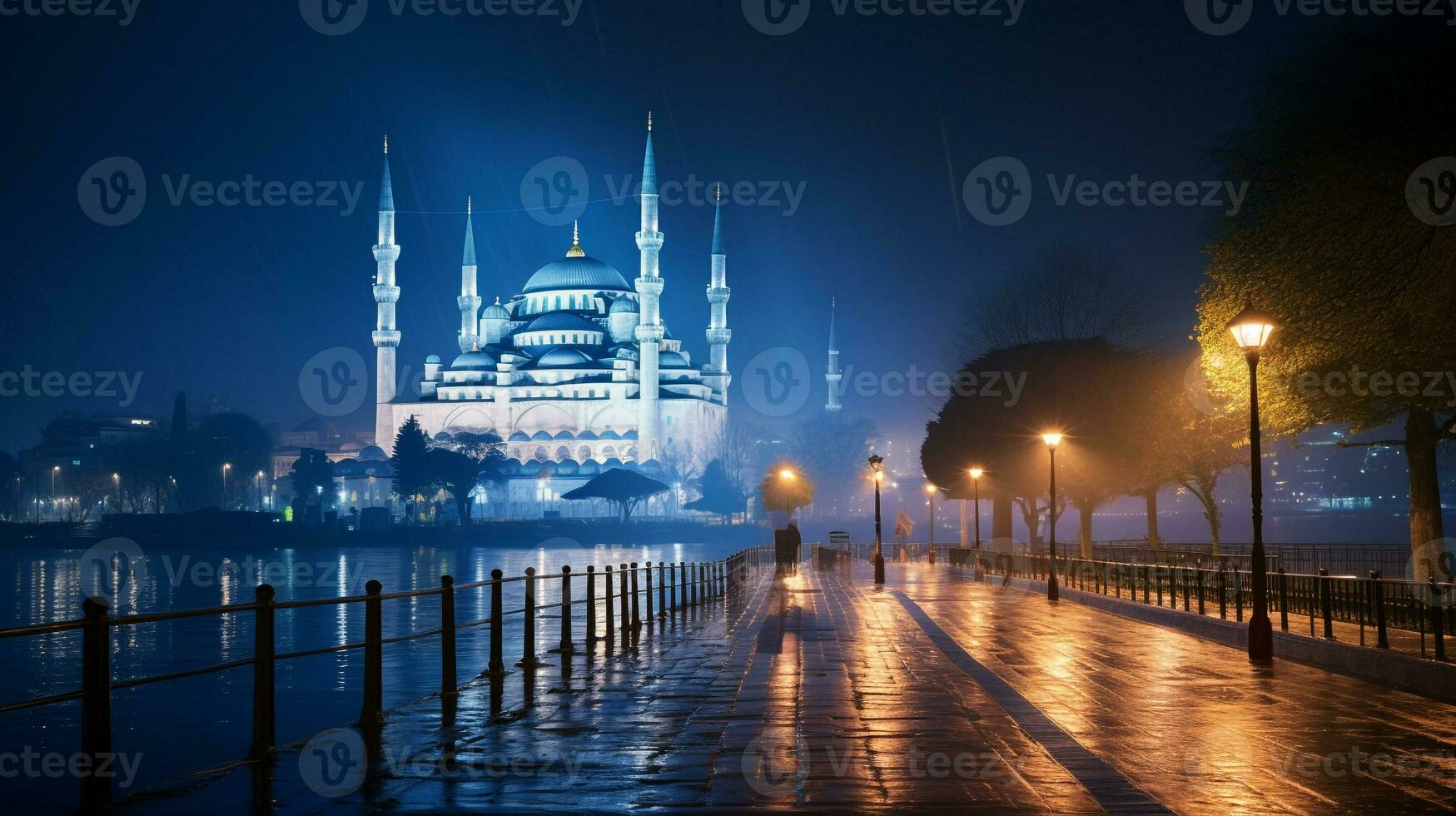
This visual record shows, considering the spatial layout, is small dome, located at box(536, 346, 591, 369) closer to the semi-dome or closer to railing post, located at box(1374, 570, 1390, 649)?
the semi-dome

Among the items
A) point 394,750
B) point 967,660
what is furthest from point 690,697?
point 967,660

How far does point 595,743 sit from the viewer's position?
9562 mm

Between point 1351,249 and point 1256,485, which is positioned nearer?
point 1256,485

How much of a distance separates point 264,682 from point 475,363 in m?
151

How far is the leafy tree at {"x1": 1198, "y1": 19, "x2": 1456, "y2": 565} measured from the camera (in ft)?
67.6

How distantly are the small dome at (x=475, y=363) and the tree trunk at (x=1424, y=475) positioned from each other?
455 feet

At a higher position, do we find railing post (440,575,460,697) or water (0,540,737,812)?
railing post (440,575,460,697)

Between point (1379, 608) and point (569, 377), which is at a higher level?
point (569, 377)

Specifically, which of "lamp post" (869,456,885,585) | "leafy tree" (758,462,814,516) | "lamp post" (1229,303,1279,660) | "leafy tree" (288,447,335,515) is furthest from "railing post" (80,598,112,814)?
"leafy tree" (288,447,335,515)

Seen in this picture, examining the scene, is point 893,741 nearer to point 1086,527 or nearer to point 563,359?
point 1086,527

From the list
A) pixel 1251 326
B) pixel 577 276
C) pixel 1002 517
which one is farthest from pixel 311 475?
pixel 1251 326

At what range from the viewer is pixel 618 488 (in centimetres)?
10806

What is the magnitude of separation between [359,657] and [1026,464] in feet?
108

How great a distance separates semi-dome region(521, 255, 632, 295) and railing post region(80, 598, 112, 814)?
160 m
